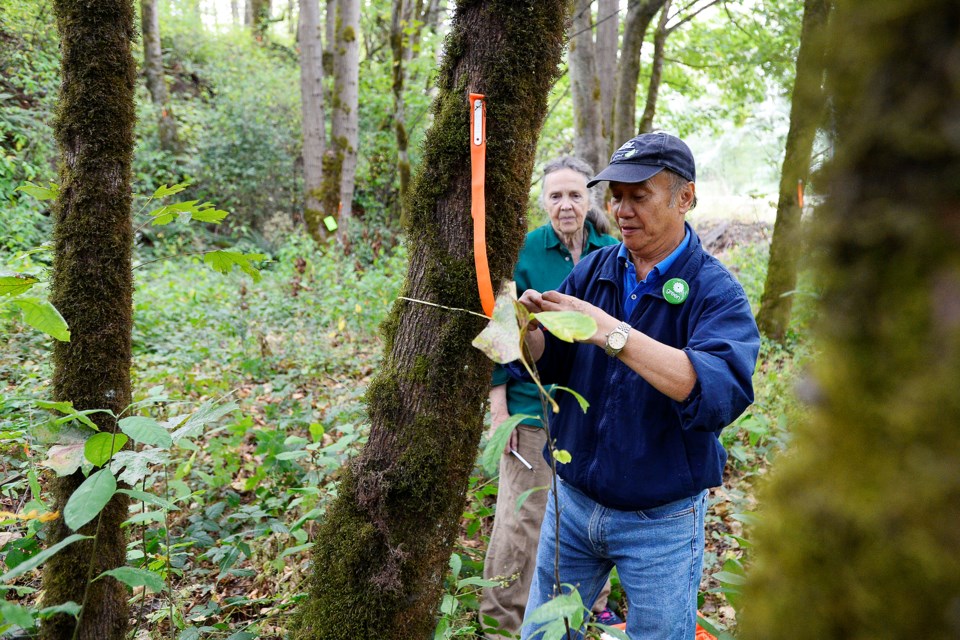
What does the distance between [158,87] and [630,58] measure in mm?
9820

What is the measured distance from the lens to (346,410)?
4.51m

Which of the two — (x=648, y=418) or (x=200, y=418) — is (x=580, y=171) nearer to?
(x=648, y=418)

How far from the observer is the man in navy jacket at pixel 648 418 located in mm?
2053

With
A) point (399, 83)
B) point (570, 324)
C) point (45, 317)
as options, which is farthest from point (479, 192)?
point (399, 83)

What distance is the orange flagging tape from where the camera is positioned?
69.9 inches

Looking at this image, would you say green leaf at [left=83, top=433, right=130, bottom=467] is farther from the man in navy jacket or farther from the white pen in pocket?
the white pen in pocket

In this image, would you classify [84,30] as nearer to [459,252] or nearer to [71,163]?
[71,163]

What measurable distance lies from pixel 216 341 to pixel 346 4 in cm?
670

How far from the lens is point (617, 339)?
180cm

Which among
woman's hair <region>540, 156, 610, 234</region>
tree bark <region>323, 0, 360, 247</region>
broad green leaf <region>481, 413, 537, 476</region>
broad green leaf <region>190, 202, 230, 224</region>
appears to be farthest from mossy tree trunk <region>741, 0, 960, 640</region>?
tree bark <region>323, 0, 360, 247</region>

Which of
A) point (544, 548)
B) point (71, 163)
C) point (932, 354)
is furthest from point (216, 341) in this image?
point (932, 354)

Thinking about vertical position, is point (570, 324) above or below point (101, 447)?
above

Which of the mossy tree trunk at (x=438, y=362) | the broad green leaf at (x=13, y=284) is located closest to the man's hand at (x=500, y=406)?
the mossy tree trunk at (x=438, y=362)

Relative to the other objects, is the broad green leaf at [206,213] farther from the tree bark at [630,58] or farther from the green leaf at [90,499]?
the tree bark at [630,58]
